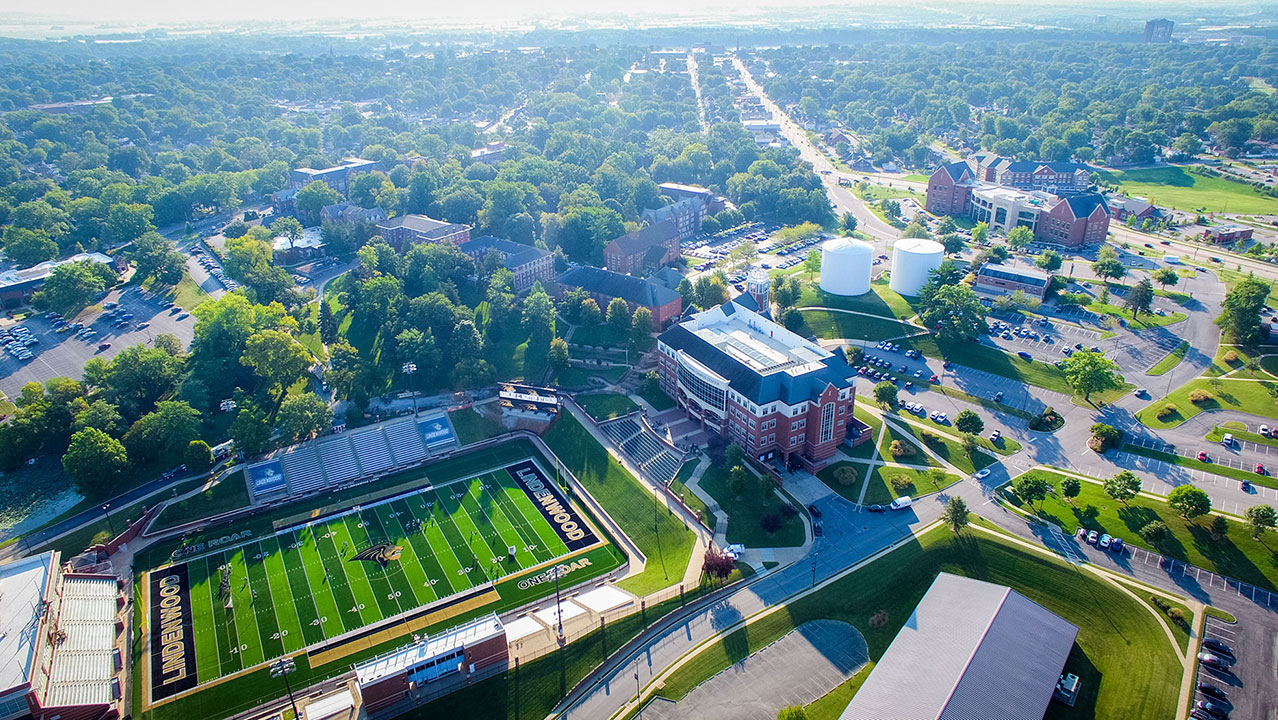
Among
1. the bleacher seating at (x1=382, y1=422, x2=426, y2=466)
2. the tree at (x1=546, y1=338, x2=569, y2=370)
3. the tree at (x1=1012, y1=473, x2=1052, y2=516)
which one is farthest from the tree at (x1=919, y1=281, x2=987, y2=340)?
the bleacher seating at (x1=382, y1=422, x2=426, y2=466)

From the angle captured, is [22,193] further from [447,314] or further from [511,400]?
[511,400]

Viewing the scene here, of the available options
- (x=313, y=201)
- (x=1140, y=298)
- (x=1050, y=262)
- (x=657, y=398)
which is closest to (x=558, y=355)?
(x=657, y=398)

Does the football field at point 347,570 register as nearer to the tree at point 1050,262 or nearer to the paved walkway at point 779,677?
the paved walkway at point 779,677

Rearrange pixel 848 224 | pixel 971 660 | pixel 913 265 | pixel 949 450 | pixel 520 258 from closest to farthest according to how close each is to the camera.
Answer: pixel 971 660
pixel 949 450
pixel 913 265
pixel 520 258
pixel 848 224

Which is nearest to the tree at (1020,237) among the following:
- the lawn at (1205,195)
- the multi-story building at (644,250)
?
the lawn at (1205,195)

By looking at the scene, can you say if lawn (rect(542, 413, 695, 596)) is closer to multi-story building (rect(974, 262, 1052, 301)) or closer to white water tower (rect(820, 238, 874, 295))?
white water tower (rect(820, 238, 874, 295))

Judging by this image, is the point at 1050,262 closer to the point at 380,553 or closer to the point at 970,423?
the point at 970,423
